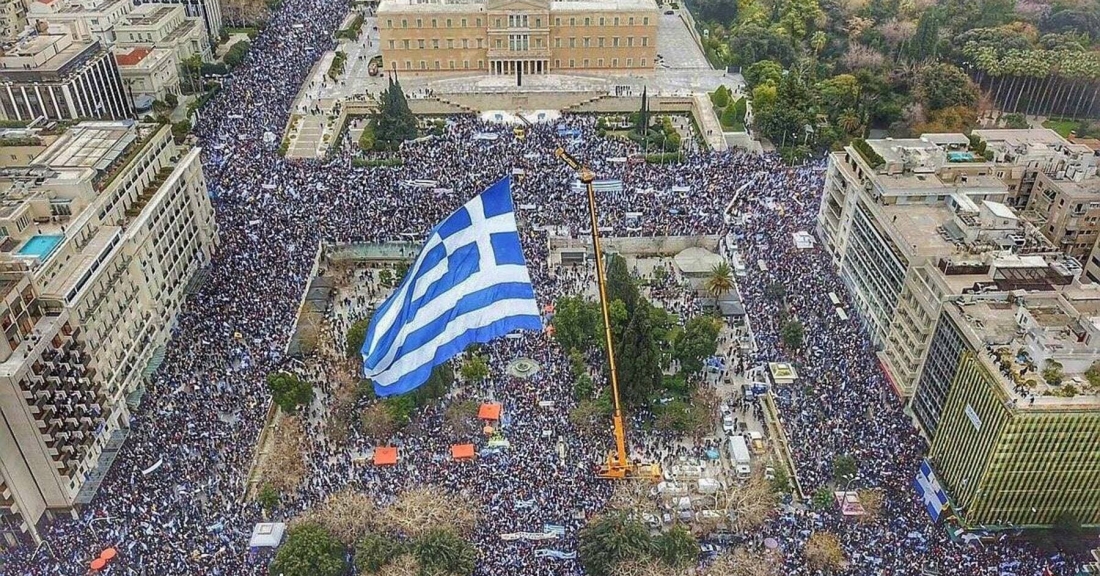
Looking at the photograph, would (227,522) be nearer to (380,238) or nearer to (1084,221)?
(380,238)

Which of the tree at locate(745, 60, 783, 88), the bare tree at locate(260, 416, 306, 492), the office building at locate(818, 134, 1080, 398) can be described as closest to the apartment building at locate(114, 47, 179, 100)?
the bare tree at locate(260, 416, 306, 492)

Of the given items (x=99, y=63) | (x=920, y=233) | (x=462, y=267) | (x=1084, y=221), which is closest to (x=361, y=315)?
(x=462, y=267)

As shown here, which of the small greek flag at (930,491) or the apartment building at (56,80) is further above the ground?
the apartment building at (56,80)

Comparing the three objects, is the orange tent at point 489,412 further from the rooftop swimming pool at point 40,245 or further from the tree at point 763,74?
the tree at point 763,74

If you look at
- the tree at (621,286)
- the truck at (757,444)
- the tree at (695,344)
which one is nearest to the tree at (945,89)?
the tree at (695,344)

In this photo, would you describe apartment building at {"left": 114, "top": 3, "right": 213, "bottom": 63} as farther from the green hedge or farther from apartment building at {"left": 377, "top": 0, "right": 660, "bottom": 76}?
the green hedge

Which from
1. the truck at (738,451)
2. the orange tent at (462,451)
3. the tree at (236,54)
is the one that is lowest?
the tree at (236,54)
